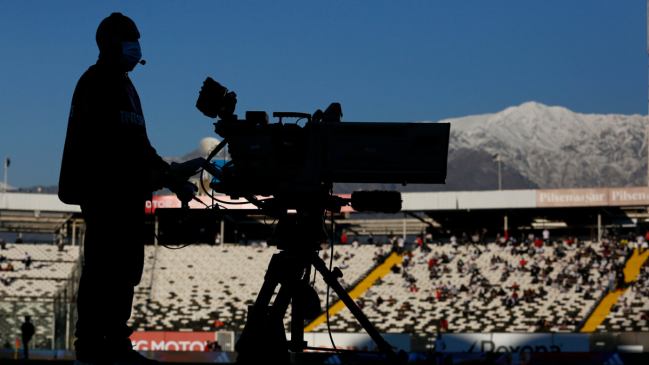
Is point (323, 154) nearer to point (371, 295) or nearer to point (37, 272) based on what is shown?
point (371, 295)

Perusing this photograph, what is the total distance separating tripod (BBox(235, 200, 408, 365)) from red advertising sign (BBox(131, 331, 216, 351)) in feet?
71.9

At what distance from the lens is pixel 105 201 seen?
3.56 metres

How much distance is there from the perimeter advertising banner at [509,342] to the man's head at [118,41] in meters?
18.5

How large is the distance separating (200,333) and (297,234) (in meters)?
22.6

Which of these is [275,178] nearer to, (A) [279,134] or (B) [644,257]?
(A) [279,134]

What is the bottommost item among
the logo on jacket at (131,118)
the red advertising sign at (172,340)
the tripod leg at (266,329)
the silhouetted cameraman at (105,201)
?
the red advertising sign at (172,340)

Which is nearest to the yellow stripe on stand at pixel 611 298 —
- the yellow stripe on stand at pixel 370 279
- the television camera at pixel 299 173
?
the yellow stripe on stand at pixel 370 279

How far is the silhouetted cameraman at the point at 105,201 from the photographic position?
354cm

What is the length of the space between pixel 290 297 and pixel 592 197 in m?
40.4

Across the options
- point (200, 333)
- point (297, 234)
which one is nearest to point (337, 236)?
point (200, 333)

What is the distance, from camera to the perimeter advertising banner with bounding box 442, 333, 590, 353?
20625 mm

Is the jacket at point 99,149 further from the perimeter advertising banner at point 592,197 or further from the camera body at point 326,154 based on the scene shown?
the perimeter advertising banner at point 592,197

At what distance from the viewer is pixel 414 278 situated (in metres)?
34.7

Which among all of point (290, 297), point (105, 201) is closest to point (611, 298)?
point (290, 297)
